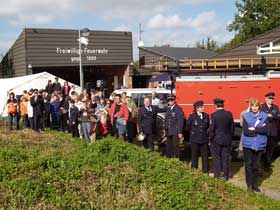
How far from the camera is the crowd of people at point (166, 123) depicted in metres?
8.67

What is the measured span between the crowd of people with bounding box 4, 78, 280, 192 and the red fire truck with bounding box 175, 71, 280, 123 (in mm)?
789

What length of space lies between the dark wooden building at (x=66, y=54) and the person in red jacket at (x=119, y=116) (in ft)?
48.5

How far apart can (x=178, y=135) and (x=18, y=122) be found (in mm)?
9538

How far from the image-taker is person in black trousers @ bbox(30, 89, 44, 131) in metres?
16.9

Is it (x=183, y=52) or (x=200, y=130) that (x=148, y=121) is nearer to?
(x=200, y=130)

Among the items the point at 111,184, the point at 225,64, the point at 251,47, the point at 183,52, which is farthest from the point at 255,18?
the point at 111,184

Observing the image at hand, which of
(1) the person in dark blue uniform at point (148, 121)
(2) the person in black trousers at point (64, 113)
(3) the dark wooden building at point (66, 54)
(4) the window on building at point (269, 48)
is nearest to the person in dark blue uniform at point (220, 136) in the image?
(1) the person in dark blue uniform at point (148, 121)

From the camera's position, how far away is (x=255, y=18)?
167ft

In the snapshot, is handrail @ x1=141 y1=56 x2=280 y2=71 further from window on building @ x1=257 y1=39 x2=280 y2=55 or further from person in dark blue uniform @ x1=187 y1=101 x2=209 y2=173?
window on building @ x1=257 y1=39 x2=280 y2=55

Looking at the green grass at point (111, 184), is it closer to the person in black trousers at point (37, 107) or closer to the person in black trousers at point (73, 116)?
Answer: the person in black trousers at point (73, 116)

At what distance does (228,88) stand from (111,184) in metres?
6.24

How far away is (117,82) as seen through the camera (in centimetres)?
3275

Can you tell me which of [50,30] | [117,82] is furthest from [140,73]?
[50,30]

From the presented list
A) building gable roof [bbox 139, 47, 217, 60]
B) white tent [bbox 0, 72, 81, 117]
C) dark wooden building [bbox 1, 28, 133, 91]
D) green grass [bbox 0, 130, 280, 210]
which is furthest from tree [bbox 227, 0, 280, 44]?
green grass [bbox 0, 130, 280, 210]
